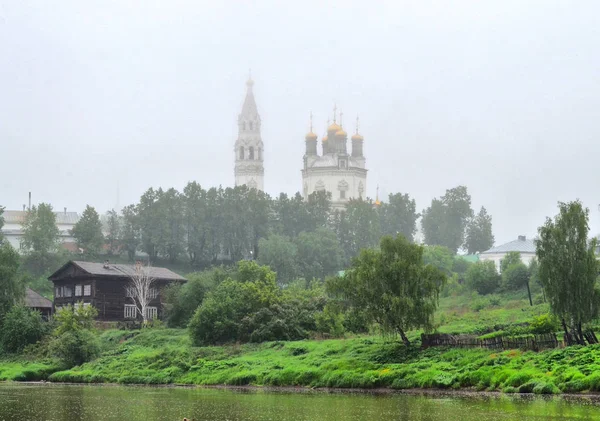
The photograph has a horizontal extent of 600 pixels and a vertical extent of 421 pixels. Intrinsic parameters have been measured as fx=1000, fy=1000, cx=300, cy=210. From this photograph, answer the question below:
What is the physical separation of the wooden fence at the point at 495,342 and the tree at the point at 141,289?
3223 centimetres

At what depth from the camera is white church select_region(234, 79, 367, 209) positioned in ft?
481

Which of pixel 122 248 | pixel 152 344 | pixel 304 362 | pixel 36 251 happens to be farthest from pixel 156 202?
pixel 304 362

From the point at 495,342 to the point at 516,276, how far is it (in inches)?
1488

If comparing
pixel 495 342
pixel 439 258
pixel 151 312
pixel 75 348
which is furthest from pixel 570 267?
pixel 439 258

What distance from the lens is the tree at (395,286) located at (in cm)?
4900

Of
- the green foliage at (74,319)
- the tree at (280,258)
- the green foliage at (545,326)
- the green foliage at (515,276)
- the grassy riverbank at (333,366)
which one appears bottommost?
the grassy riverbank at (333,366)

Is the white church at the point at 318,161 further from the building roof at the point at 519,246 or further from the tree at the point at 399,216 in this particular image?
the building roof at the point at 519,246

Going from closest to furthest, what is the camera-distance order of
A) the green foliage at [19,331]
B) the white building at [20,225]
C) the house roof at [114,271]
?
the green foliage at [19,331] < the house roof at [114,271] < the white building at [20,225]

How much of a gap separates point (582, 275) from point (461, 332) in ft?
33.2

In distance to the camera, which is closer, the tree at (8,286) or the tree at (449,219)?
the tree at (8,286)

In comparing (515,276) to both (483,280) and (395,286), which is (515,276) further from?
(395,286)

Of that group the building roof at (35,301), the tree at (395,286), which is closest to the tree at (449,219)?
the building roof at (35,301)

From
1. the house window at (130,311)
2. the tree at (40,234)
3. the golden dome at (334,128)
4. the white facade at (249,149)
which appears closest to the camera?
the house window at (130,311)

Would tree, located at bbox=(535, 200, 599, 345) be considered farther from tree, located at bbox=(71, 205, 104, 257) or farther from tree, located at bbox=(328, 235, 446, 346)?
tree, located at bbox=(71, 205, 104, 257)
